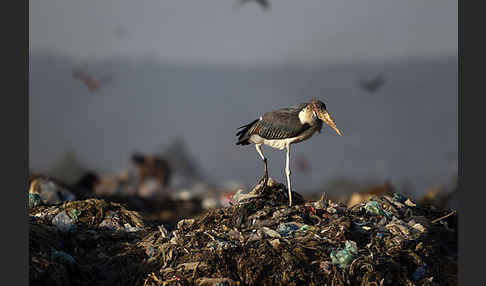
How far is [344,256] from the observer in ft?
20.9

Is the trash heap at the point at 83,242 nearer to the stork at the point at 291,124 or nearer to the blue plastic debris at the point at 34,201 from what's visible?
the blue plastic debris at the point at 34,201

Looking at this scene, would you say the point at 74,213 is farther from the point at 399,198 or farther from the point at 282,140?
the point at 399,198

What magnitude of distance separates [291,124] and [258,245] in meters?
1.51

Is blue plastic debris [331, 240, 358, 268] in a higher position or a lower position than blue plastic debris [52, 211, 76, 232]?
lower

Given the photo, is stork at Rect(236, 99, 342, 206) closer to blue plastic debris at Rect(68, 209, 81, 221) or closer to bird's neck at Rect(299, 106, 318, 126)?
bird's neck at Rect(299, 106, 318, 126)

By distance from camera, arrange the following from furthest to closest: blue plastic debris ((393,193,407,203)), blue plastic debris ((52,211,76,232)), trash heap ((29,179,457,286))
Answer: blue plastic debris ((393,193,407,203)), blue plastic debris ((52,211,76,232)), trash heap ((29,179,457,286))

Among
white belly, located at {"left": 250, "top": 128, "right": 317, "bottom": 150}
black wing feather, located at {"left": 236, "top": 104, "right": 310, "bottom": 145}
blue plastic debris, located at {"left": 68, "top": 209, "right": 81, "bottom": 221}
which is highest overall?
Answer: black wing feather, located at {"left": 236, "top": 104, "right": 310, "bottom": 145}

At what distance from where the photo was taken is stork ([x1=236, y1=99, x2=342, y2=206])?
24.1 ft

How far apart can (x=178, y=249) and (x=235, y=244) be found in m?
0.62

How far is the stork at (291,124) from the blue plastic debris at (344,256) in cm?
119

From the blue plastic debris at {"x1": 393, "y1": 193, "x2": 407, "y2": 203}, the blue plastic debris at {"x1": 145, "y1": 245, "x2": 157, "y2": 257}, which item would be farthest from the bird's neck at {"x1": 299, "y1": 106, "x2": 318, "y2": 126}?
the blue plastic debris at {"x1": 145, "y1": 245, "x2": 157, "y2": 257}

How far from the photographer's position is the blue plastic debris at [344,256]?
634 centimetres

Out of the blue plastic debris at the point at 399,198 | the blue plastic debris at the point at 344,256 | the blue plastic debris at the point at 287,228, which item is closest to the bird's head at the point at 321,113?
Result: the blue plastic debris at the point at 287,228

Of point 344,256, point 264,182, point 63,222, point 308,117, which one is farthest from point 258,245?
point 63,222
